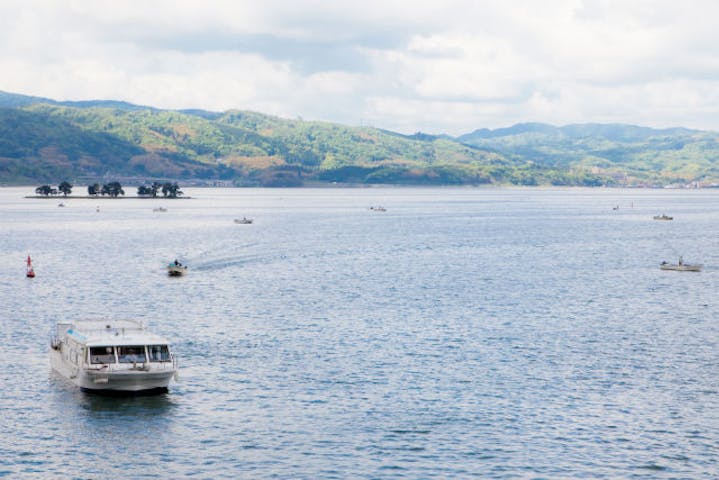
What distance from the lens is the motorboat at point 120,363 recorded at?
7200 cm

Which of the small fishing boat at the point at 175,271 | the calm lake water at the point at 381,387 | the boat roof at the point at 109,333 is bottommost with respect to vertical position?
the calm lake water at the point at 381,387

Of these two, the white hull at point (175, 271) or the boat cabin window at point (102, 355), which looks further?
the white hull at point (175, 271)

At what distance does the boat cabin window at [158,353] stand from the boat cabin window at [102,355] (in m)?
3.24

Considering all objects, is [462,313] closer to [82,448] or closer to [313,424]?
[313,424]

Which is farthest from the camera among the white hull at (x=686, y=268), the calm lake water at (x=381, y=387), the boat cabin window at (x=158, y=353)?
the white hull at (x=686, y=268)

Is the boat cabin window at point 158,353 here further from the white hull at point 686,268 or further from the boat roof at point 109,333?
the white hull at point 686,268

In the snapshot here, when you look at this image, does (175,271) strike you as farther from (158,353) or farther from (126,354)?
(158,353)

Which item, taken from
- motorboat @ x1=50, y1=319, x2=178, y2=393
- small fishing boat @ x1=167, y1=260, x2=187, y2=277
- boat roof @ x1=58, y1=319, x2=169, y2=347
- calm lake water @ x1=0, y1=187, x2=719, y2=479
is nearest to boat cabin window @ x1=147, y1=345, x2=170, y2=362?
motorboat @ x1=50, y1=319, x2=178, y2=393

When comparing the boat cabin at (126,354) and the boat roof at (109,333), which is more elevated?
the boat roof at (109,333)

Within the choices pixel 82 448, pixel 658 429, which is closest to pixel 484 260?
pixel 658 429

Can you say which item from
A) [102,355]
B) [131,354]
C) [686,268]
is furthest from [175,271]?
[686,268]

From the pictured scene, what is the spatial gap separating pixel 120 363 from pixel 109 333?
656 cm

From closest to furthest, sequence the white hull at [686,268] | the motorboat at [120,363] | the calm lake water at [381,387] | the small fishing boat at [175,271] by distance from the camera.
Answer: the calm lake water at [381,387] → the motorboat at [120,363] → the small fishing boat at [175,271] → the white hull at [686,268]

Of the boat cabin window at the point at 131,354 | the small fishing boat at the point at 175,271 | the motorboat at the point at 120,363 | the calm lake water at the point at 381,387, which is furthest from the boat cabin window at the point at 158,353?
the small fishing boat at the point at 175,271
